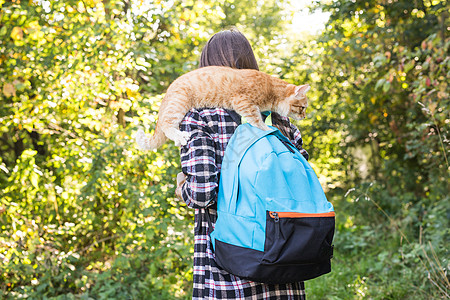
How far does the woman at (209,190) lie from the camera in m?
1.40

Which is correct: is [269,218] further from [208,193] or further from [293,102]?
[293,102]

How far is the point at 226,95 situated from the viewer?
1613mm

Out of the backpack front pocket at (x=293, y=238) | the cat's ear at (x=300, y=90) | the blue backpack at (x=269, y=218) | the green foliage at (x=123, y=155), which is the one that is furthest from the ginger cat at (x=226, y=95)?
the green foliage at (x=123, y=155)

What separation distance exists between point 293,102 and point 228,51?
0.43 metres

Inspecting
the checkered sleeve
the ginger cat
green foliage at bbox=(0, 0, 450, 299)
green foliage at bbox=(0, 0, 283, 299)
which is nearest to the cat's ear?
the ginger cat

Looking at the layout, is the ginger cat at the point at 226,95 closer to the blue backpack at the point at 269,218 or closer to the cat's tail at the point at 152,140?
the cat's tail at the point at 152,140

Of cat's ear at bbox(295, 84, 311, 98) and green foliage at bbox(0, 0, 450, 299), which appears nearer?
cat's ear at bbox(295, 84, 311, 98)

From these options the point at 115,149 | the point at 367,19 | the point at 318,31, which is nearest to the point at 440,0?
the point at 367,19

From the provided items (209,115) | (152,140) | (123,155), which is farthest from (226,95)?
(123,155)

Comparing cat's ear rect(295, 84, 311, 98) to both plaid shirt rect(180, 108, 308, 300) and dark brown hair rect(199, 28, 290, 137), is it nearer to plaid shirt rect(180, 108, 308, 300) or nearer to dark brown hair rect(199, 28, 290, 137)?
dark brown hair rect(199, 28, 290, 137)

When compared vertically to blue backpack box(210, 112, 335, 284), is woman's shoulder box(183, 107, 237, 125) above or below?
above

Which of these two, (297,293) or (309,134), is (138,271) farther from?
(309,134)

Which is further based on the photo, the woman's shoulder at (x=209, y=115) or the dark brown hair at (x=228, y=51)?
the dark brown hair at (x=228, y=51)

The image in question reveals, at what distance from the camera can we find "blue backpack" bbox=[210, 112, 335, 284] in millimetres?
1274
